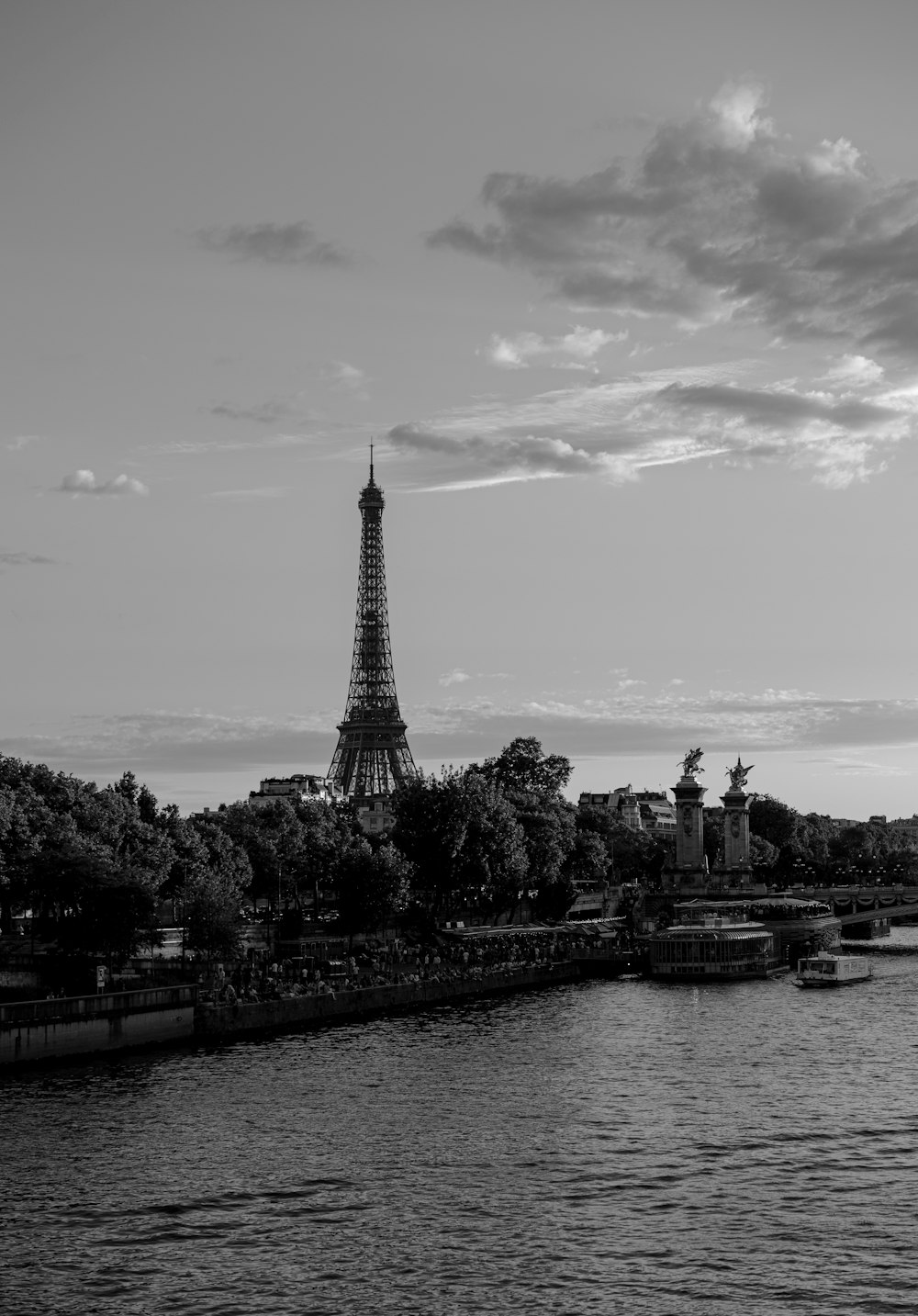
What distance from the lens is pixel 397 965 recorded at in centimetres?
10825

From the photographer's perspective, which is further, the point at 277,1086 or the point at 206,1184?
the point at 277,1086

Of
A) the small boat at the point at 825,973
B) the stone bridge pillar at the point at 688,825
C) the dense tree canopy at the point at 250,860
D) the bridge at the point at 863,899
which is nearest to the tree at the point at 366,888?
the dense tree canopy at the point at 250,860

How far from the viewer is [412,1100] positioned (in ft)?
217

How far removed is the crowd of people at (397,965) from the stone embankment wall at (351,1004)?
0.48 meters

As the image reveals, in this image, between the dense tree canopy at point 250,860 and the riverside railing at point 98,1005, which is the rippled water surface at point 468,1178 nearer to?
the riverside railing at point 98,1005

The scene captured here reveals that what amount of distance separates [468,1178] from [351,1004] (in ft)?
136

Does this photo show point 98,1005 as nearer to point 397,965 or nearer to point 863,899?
point 397,965

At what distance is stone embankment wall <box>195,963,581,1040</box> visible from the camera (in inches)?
3327

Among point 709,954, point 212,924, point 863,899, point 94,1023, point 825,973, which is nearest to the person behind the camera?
point 94,1023

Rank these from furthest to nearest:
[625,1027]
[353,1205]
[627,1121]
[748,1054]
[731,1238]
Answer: [625,1027] < [748,1054] < [627,1121] < [353,1205] < [731,1238]

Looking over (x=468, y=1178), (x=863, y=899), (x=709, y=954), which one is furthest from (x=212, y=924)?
(x=863, y=899)

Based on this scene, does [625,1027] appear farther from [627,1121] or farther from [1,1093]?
[1,1093]

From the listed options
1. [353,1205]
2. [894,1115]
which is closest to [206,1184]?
[353,1205]

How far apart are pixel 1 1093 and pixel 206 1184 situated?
17.7m
